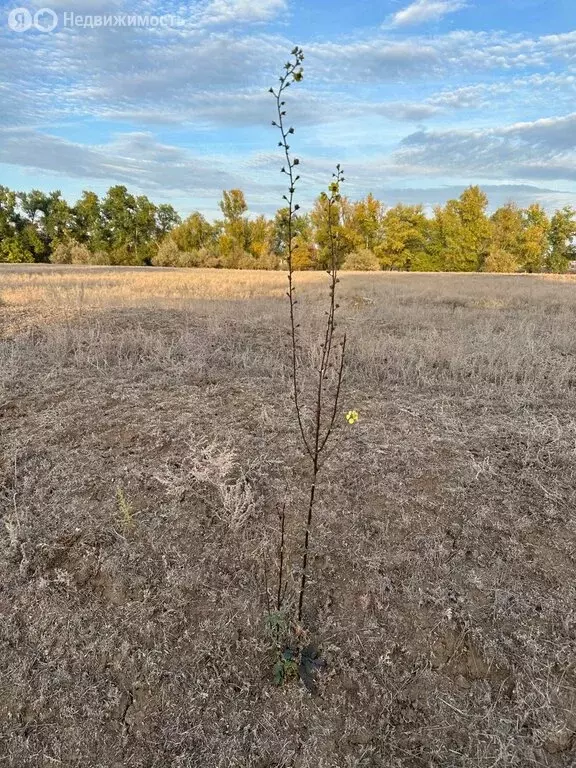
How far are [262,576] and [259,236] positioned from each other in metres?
44.4

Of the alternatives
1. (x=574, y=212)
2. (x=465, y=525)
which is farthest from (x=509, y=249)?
(x=465, y=525)

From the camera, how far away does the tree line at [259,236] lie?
4147 centimetres

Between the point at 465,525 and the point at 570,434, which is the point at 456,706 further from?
the point at 570,434

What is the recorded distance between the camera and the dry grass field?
1.87 meters

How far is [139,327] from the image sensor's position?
6406 millimetres

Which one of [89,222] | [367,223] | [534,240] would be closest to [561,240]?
[534,240]

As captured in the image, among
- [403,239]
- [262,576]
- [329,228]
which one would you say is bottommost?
[262,576]

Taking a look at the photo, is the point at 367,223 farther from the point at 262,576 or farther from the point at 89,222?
the point at 262,576

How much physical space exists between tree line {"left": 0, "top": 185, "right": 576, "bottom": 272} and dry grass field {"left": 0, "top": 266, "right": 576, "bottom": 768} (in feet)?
124

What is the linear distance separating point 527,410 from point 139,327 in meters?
4.88

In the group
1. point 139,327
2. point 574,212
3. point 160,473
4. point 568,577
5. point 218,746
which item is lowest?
point 218,746

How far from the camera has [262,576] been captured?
7.87 feet

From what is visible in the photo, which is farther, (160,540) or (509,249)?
(509,249)

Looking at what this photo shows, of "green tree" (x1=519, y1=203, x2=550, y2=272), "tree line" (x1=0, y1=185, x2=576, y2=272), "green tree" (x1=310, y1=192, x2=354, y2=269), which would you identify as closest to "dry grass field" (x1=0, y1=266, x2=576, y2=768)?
"green tree" (x1=310, y1=192, x2=354, y2=269)
